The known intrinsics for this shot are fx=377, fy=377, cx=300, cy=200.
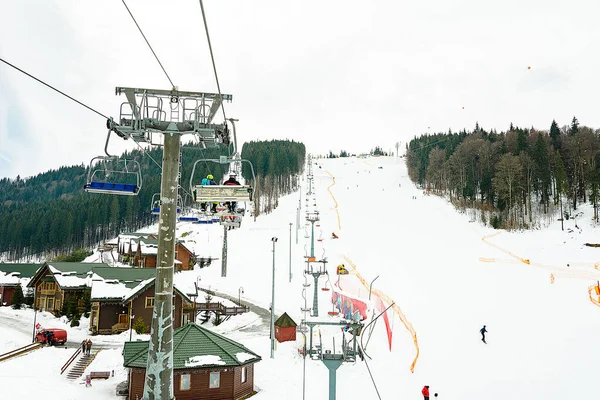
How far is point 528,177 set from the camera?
2477 inches

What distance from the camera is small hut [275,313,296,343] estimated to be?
26.6m

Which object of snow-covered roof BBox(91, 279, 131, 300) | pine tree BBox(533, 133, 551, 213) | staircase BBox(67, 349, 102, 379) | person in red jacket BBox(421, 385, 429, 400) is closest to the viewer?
person in red jacket BBox(421, 385, 429, 400)

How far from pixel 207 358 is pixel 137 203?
95165 mm

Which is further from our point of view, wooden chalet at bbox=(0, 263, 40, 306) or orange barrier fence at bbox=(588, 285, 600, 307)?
wooden chalet at bbox=(0, 263, 40, 306)

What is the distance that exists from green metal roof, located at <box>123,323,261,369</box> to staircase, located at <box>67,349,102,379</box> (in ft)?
15.9

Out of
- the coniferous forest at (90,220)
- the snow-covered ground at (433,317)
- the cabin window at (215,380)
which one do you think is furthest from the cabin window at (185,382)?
the coniferous forest at (90,220)

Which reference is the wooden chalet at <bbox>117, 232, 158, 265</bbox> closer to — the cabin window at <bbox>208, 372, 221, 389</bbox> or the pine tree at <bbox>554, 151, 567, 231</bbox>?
the cabin window at <bbox>208, 372, 221, 389</bbox>

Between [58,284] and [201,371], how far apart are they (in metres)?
26.8

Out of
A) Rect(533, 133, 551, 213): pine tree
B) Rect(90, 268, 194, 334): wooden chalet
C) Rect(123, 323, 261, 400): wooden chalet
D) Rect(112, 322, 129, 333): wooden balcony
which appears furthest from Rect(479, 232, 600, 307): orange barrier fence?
Rect(112, 322, 129, 333): wooden balcony

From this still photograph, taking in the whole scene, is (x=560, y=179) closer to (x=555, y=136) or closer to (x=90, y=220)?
(x=555, y=136)

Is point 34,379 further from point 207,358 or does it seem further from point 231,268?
point 231,268

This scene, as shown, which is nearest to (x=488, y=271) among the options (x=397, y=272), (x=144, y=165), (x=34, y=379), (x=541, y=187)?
(x=397, y=272)

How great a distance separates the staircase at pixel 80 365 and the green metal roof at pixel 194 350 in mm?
4839

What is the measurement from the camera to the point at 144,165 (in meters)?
171
